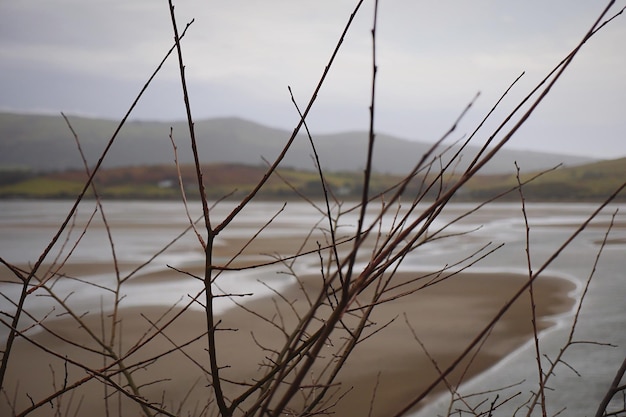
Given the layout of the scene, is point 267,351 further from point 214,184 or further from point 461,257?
point 214,184

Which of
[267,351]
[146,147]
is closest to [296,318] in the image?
[267,351]

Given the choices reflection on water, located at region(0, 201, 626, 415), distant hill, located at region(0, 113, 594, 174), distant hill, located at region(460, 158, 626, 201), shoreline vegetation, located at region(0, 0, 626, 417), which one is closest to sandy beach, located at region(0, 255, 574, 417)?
shoreline vegetation, located at region(0, 0, 626, 417)

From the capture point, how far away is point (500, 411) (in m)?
4.07

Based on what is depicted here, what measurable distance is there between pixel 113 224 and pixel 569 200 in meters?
27.3

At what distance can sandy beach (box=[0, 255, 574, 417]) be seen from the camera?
440 cm

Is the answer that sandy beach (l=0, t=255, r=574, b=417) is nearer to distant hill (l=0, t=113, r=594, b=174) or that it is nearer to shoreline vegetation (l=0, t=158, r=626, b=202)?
shoreline vegetation (l=0, t=158, r=626, b=202)

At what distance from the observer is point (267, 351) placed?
5.80 meters

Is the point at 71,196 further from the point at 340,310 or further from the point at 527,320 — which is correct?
the point at 340,310

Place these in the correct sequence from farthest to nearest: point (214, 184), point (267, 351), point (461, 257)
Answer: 1. point (214, 184)
2. point (461, 257)
3. point (267, 351)

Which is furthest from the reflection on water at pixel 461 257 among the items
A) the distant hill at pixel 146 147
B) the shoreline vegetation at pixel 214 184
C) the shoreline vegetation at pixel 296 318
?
the distant hill at pixel 146 147

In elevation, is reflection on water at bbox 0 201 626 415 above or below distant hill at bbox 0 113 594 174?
below

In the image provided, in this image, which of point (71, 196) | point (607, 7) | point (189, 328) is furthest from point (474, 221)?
point (71, 196)

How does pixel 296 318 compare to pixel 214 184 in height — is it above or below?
below

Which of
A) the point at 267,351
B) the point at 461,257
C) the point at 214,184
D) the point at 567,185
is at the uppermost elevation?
the point at 214,184
